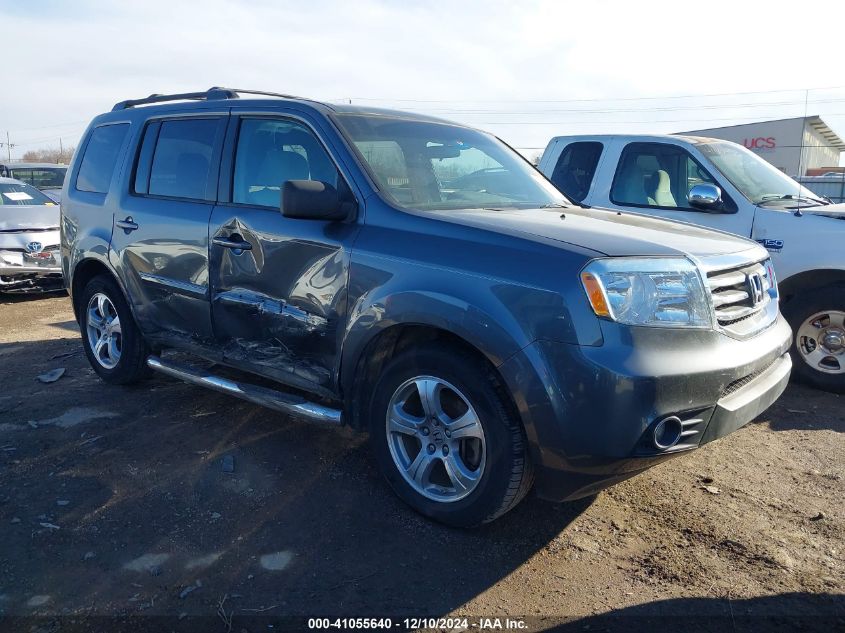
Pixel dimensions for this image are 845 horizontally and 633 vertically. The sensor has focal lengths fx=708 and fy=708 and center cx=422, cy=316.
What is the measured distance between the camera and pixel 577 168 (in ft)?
22.5

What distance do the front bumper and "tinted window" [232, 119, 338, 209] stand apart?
5.50ft

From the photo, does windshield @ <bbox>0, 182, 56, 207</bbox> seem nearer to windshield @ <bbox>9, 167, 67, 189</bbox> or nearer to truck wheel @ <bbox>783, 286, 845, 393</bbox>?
windshield @ <bbox>9, 167, 67, 189</bbox>

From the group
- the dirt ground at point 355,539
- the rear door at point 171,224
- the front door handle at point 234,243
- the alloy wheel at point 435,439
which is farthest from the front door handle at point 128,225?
the alloy wheel at point 435,439

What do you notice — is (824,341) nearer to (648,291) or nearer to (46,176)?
(648,291)

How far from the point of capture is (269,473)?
3.95 m

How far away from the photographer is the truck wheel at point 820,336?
5.39 meters

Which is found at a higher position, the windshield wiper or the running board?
the windshield wiper

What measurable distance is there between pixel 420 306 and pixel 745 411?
4.90 ft

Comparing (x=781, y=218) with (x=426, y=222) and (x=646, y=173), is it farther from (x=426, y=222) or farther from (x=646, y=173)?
(x=426, y=222)

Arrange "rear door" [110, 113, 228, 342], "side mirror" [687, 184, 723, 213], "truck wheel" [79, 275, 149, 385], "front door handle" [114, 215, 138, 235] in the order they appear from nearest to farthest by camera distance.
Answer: "rear door" [110, 113, 228, 342] < "front door handle" [114, 215, 138, 235] < "truck wheel" [79, 275, 149, 385] < "side mirror" [687, 184, 723, 213]

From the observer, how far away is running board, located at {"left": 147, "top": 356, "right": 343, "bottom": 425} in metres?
3.66

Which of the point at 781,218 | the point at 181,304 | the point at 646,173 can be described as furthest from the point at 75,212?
the point at 781,218

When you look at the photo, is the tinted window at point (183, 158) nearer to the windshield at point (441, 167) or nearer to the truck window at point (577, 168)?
the windshield at point (441, 167)

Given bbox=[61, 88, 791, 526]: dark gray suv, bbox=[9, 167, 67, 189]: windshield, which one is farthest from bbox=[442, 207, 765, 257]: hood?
bbox=[9, 167, 67, 189]: windshield
